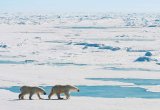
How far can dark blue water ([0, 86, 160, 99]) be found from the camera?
14.1 meters

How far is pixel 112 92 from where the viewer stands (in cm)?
1482

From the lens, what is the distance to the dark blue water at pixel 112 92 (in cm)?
1405

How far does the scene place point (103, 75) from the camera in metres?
19.2

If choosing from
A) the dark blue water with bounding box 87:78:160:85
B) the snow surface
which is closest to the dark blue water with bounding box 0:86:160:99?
the snow surface

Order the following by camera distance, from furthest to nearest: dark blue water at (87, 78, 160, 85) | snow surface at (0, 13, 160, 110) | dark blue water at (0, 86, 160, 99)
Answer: dark blue water at (87, 78, 160, 85) → dark blue water at (0, 86, 160, 99) → snow surface at (0, 13, 160, 110)

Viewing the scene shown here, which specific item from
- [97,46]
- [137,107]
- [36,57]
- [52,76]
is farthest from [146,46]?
[137,107]

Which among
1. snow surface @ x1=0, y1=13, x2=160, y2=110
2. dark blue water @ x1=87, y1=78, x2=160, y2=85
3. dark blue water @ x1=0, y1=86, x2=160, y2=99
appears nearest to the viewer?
snow surface @ x1=0, y1=13, x2=160, y2=110

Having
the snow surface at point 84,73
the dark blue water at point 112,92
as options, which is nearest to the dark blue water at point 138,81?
the snow surface at point 84,73

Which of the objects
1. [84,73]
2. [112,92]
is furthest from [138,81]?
[112,92]

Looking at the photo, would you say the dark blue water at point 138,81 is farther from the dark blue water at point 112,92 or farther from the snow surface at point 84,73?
the dark blue water at point 112,92

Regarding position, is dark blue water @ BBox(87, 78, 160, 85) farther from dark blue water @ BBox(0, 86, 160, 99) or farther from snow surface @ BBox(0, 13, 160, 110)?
dark blue water @ BBox(0, 86, 160, 99)

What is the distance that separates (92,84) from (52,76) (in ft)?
8.49

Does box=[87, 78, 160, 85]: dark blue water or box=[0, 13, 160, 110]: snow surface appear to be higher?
box=[0, 13, 160, 110]: snow surface

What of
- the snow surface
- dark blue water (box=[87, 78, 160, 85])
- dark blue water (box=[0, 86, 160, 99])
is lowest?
dark blue water (box=[0, 86, 160, 99])
